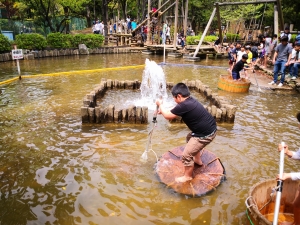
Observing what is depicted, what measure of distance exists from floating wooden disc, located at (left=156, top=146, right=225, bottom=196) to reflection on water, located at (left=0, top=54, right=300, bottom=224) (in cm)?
14

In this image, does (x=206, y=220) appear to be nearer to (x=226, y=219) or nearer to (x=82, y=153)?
(x=226, y=219)

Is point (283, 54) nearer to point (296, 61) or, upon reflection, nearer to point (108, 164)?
point (296, 61)

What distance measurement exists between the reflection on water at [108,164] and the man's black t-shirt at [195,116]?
113 cm

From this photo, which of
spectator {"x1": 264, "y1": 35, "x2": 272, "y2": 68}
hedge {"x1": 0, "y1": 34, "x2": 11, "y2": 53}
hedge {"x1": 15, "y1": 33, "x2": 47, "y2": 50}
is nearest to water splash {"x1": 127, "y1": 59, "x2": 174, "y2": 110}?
spectator {"x1": 264, "y1": 35, "x2": 272, "y2": 68}

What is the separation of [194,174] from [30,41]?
19.0 meters

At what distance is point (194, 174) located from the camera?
4.56 meters

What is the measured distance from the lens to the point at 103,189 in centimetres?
449

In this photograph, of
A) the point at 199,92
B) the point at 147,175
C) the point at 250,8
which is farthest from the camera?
the point at 250,8

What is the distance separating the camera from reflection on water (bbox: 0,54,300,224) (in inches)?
156

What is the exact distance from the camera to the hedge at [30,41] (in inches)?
762

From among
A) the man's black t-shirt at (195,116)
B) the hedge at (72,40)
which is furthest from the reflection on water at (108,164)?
the hedge at (72,40)

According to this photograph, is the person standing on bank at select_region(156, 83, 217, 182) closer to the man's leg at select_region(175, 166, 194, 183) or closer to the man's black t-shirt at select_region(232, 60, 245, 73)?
the man's leg at select_region(175, 166, 194, 183)

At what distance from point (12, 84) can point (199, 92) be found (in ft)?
26.6

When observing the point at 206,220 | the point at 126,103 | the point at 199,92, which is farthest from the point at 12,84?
the point at 206,220
